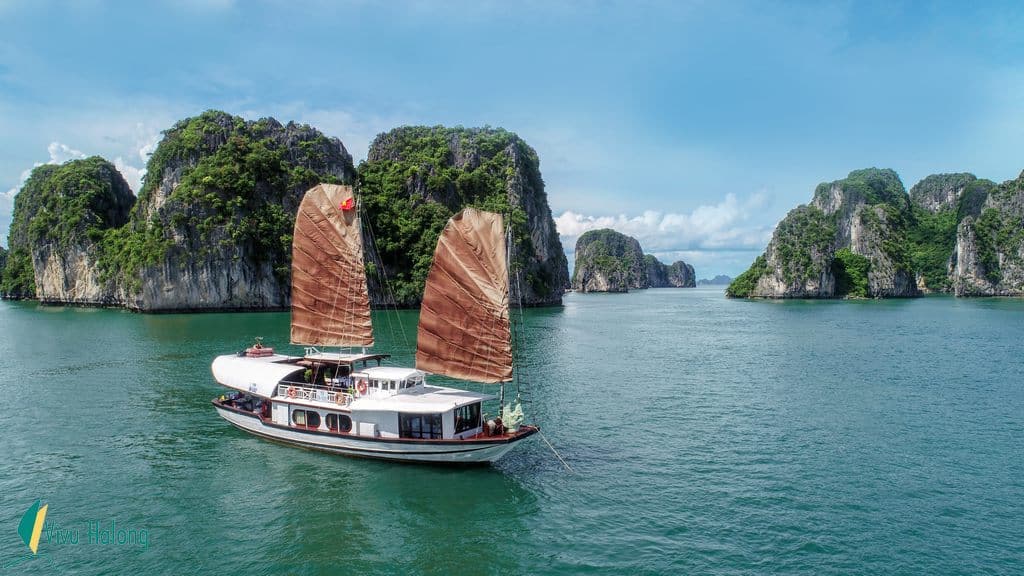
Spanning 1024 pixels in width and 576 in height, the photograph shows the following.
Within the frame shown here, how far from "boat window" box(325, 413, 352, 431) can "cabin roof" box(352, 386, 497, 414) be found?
814 mm

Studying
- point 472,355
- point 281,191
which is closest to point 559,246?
point 281,191

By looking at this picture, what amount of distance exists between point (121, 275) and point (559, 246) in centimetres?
7457

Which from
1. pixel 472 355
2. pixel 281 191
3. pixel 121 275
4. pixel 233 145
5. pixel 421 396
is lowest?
pixel 421 396

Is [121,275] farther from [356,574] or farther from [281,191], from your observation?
[356,574]

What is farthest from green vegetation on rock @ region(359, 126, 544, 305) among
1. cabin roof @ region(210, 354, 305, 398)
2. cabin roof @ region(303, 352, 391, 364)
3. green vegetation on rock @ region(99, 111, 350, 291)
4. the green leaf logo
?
the green leaf logo

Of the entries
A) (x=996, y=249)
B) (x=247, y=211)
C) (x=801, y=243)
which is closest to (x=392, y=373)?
(x=247, y=211)

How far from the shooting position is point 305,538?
50.9 feet

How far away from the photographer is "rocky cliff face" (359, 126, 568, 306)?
91.4m

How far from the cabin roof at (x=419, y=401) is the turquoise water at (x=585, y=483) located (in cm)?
207

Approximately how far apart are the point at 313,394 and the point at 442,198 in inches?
3129

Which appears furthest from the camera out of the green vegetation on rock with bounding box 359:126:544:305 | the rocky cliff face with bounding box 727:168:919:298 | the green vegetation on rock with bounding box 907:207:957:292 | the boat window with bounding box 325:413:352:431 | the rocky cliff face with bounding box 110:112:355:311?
the green vegetation on rock with bounding box 907:207:957:292

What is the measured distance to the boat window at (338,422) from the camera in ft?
69.2

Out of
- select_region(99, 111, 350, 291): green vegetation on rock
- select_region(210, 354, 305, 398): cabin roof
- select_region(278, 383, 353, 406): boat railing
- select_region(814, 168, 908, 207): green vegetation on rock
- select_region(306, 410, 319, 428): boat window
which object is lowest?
select_region(306, 410, 319, 428): boat window

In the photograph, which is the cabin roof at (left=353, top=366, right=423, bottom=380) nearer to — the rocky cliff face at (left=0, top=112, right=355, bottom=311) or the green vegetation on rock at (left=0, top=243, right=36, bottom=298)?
the rocky cliff face at (left=0, top=112, right=355, bottom=311)
